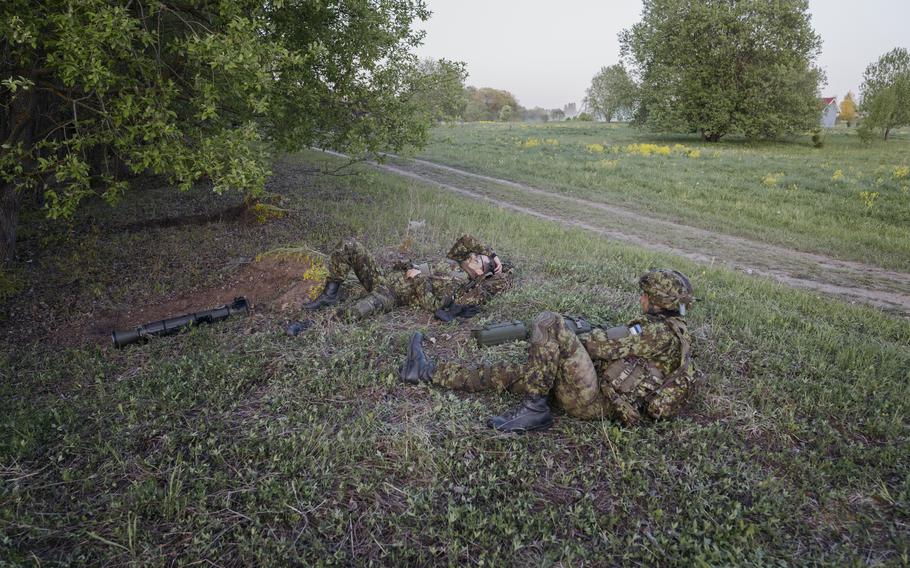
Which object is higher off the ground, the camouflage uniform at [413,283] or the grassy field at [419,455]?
the camouflage uniform at [413,283]

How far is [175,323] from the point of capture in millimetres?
6168

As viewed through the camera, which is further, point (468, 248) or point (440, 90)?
point (440, 90)

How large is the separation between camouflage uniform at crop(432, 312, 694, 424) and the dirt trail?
204 inches

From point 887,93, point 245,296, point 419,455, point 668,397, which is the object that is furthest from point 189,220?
point 887,93

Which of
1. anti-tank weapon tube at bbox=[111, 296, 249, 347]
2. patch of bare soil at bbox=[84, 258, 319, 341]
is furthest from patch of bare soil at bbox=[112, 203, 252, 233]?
anti-tank weapon tube at bbox=[111, 296, 249, 347]

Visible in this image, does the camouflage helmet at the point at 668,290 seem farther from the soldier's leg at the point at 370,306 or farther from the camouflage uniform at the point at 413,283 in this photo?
the soldier's leg at the point at 370,306

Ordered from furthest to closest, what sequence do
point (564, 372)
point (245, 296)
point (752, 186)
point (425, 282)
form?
point (752, 186), point (245, 296), point (425, 282), point (564, 372)

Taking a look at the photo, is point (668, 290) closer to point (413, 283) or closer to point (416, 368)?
point (416, 368)

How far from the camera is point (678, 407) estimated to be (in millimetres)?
4488

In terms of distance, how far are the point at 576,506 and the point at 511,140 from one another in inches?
1187

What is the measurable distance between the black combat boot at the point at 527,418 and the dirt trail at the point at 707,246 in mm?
6264

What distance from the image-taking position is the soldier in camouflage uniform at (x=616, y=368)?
445cm

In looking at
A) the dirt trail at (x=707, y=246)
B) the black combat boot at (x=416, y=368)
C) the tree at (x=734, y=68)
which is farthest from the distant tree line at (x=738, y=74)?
the black combat boot at (x=416, y=368)

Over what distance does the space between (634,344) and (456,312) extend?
2.56 m
